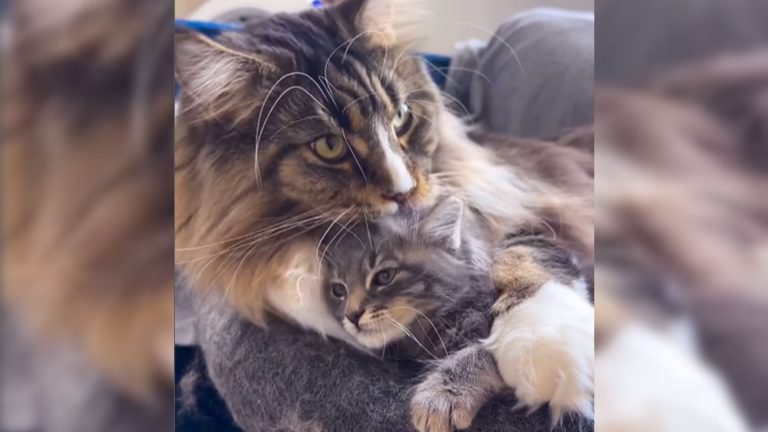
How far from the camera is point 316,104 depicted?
3.54 ft

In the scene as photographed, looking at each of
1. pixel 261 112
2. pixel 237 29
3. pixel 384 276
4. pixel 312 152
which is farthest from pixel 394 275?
pixel 237 29

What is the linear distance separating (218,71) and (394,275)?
0.43 metres

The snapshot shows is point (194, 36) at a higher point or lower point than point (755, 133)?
higher

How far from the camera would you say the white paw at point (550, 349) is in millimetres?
947

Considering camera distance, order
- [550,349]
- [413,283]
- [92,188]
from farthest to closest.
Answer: [92,188] → [413,283] → [550,349]

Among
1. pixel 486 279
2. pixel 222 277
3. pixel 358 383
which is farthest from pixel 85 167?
pixel 486 279

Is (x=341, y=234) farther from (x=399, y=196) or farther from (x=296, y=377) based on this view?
(x=296, y=377)

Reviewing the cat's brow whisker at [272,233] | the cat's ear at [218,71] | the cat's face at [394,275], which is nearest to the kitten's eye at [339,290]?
the cat's face at [394,275]

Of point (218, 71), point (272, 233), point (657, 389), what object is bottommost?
point (657, 389)

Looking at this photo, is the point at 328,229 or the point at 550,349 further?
the point at 328,229

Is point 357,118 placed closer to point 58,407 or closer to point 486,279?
point 486,279

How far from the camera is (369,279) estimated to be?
1.05m

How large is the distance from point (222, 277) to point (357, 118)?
337 mm

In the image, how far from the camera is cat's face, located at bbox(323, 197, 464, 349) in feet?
3.41
